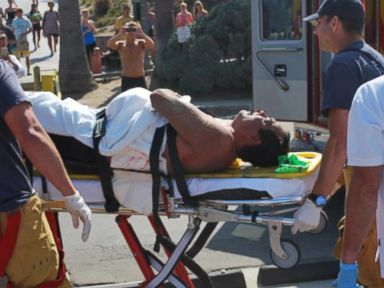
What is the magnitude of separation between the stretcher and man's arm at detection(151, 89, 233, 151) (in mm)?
198

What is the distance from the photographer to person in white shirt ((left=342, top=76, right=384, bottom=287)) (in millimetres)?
3020

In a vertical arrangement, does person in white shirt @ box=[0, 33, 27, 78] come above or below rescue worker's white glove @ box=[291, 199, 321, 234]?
above

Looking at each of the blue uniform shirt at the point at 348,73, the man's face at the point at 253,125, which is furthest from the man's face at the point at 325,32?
the man's face at the point at 253,125

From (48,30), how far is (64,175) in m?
21.8

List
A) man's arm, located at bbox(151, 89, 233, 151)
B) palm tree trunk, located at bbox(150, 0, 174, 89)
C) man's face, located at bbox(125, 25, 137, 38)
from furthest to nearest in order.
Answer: palm tree trunk, located at bbox(150, 0, 174, 89) < man's face, located at bbox(125, 25, 137, 38) < man's arm, located at bbox(151, 89, 233, 151)

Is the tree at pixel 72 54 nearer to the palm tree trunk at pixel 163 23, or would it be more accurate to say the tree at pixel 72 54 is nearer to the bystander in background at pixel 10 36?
the palm tree trunk at pixel 163 23

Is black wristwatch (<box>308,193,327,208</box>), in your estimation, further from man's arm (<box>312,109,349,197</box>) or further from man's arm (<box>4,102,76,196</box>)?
man's arm (<box>4,102,76,196</box>)

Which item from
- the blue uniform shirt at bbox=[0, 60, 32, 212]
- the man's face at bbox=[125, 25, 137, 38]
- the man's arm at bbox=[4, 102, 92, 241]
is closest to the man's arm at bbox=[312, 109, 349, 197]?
the man's arm at bbox=[4, 102, 92, 241]

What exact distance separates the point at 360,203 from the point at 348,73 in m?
1.19

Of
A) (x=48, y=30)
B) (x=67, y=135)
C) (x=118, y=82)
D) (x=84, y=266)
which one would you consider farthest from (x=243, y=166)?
(x=48, y=30)

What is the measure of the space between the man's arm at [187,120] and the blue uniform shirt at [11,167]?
3.41 feet

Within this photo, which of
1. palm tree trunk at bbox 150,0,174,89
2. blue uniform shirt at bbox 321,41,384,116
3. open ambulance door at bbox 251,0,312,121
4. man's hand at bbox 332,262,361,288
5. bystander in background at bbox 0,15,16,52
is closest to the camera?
man's hand at bbox 332,262,361,288

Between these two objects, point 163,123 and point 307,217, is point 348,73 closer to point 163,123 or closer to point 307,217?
point 307,217

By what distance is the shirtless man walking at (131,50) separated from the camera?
10008 mm
